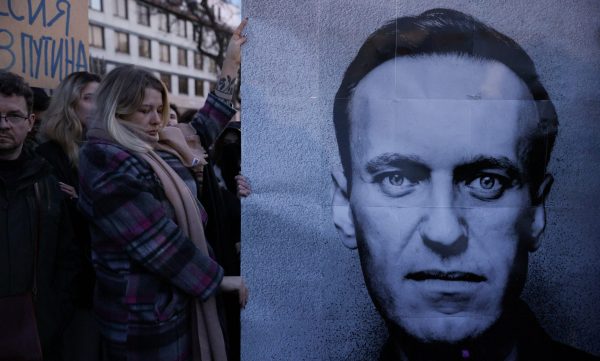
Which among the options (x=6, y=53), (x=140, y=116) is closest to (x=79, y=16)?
(x=6, y=53)

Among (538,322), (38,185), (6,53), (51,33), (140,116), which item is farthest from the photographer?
(51,33)

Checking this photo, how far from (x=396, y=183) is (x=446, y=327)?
2.67ft

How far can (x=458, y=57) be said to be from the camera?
2.38 m

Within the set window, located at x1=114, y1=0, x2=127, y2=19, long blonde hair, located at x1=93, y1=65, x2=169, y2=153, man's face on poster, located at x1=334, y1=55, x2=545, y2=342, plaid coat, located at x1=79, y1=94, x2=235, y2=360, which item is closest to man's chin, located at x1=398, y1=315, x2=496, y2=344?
man's face on poster, located at x1=334, y1=55, x2=545, y2=342

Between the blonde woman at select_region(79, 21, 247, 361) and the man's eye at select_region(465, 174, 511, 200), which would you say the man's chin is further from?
the blonde woman at select_region(79, 21, 247, 361)

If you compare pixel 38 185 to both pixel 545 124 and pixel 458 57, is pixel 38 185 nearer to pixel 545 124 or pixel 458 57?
pixel 458 57

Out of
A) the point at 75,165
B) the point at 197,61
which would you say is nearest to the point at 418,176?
the point at 75,165

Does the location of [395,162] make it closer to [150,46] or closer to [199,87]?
[150,46]

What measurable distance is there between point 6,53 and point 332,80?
7.00 ft

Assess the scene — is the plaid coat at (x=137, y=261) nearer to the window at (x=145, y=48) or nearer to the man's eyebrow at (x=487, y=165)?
the man's eyebrow at (x=487, y=165)

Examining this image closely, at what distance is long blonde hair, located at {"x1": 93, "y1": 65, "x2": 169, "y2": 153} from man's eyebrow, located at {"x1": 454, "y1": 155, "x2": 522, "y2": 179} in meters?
1.52

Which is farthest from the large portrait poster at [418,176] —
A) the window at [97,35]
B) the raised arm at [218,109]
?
the window at [97,35]

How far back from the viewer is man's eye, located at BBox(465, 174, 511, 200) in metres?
2.42

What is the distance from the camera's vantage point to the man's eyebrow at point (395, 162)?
2.40m
